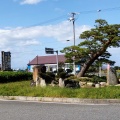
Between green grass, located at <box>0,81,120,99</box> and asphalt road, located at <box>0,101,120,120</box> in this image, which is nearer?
asphalt road, located at <box>0,101,120,120</box>

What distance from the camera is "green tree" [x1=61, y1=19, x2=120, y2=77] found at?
24720mm

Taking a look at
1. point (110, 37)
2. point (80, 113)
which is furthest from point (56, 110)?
point (110, 37)

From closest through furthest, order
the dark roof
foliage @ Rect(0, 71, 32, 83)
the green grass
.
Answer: the green grass, foliage @ Rect(0, 71, 32, 83), the dark roof

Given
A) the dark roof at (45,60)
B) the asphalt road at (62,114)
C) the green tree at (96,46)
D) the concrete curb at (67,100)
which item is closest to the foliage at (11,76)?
the green tree at (96,46)

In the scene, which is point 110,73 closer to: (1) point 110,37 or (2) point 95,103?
(1) point 110,37

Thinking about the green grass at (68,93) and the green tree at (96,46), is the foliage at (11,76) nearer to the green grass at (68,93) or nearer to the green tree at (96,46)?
the green tree at (96,46)

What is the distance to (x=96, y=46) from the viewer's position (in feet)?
83.7

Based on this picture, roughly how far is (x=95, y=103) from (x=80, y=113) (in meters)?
2.91

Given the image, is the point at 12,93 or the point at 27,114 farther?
the point at 12,93

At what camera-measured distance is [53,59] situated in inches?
3078

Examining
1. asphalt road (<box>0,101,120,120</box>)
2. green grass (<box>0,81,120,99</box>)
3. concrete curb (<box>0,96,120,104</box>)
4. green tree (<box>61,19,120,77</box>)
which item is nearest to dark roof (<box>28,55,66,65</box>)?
green tree (<box>61,19,120,77</box>)

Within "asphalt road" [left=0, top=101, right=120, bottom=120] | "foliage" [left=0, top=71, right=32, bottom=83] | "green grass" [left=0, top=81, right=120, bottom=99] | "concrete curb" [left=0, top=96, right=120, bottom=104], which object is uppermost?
"foliage" [left=0, top=71, right=32, bottom=83]

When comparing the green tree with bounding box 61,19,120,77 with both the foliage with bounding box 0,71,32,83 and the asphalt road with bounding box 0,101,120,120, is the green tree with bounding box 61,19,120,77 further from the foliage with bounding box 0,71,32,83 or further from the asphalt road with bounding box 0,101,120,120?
the asphalt road with bounding box 0,101,120,120

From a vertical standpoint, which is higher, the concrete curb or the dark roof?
the dark roof
